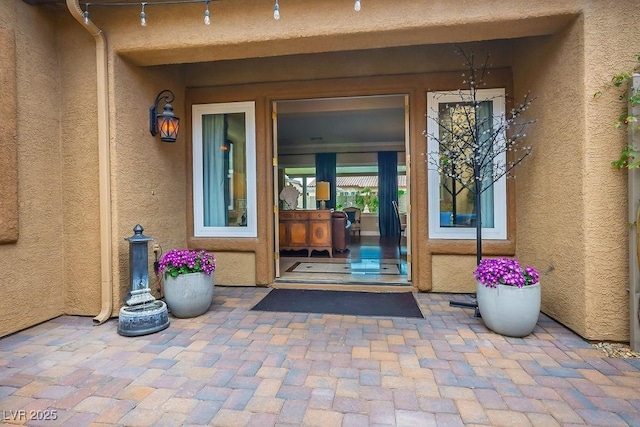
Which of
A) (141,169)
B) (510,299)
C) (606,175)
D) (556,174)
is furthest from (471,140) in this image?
(141,169)

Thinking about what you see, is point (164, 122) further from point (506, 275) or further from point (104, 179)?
point (506, 275)

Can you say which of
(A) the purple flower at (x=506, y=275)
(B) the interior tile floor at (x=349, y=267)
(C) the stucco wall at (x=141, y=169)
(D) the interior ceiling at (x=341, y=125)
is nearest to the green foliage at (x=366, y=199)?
(D) the interior ceiling at (x=341, y=125)

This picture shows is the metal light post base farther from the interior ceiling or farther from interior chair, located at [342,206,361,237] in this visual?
interior chair, located at [342,206,361,237]

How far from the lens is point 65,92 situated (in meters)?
3.03

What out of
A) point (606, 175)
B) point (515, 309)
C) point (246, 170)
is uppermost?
point (246, 170)

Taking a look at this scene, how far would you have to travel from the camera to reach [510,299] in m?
2.48

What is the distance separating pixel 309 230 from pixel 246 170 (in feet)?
7.69

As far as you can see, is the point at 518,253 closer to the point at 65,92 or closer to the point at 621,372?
the point at 621,372

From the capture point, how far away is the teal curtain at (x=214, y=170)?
4.17 m

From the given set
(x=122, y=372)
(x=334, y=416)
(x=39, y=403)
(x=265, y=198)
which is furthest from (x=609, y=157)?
(x=39, y=403)

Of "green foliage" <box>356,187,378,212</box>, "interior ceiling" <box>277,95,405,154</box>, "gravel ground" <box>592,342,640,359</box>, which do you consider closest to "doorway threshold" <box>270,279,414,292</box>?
"gravel ground" <box>592,342,640,359</box>

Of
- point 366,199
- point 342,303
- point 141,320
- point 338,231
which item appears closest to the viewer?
point 141,320

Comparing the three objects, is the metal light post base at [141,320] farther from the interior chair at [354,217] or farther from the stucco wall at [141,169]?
the interior chair at [354,217]

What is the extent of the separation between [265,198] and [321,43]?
6.23 ft
